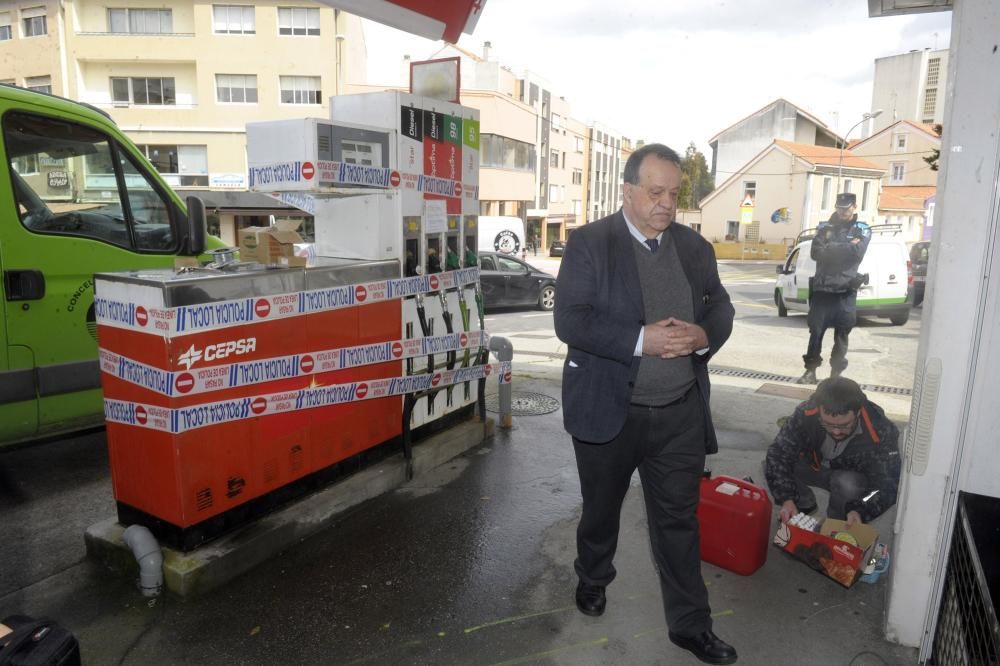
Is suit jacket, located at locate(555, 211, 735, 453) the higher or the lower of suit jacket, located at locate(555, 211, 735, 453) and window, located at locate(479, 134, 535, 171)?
the lower

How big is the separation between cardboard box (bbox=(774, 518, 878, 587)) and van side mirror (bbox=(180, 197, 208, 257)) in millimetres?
4624

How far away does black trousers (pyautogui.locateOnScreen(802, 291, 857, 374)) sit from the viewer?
24.8 feet

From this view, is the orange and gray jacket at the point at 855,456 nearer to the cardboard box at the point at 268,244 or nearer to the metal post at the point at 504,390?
the metal post at the point at 504,390

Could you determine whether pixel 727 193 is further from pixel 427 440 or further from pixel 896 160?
pixel 427 440

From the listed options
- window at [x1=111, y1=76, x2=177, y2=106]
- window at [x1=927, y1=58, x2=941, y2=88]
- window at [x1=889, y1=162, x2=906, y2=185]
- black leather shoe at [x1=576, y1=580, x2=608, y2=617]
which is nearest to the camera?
black leather shoe at [x1=576, y1=580, x2=608, y2=617]

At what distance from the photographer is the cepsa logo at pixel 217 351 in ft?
10.5

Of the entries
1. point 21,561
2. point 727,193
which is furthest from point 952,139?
point 727,193

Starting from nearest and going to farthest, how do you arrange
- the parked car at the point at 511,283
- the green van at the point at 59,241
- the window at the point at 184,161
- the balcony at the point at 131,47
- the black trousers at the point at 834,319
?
1. the green van at the point at 59,241
2. the black trousers at the point at 834,319
3. the parked car at the point at 511,283
4. the balcony at the point at 131,47
5. the window at the point at 184,161

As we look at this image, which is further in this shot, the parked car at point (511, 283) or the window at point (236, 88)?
the window at point (236, 88)

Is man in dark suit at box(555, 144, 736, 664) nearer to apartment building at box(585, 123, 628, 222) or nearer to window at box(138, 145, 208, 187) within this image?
window at box(138, 145, 208, 187)

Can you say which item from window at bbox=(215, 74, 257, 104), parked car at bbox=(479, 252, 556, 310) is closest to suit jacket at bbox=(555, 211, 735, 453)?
parked car at bbox=(479, 252, 556, 310)

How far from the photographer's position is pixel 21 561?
3.72 metres

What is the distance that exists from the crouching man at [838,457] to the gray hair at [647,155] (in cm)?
192

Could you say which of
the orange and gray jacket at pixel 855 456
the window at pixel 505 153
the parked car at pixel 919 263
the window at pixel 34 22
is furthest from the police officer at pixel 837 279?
the window at pixel 34 22
